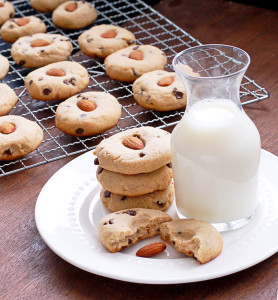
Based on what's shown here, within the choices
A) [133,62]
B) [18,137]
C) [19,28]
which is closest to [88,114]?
[18,137]

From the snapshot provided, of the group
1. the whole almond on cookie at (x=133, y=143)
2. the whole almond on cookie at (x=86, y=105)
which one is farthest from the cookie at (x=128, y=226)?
the whole almond on cookie at (x=86, y=105)

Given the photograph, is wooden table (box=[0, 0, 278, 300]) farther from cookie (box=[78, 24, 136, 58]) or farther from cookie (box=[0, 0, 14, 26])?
cookie (box=[0, 0, 14, 26])

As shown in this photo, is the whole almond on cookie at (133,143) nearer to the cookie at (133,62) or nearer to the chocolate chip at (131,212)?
the chocolate chip at (131,212)

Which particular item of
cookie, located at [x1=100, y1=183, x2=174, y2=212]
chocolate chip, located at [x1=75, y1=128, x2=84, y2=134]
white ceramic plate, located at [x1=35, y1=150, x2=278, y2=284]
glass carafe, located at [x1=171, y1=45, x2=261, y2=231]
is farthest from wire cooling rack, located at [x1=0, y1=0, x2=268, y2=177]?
glass carafe, located at [x1=171, y1=45, x2=261, y2=231]

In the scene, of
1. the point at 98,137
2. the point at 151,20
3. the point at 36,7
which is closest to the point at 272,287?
the point at 98,137

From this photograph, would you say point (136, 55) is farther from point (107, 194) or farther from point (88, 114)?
point (107, 194)
